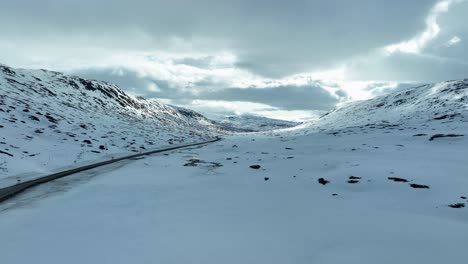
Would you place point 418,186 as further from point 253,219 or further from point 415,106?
point 415,106

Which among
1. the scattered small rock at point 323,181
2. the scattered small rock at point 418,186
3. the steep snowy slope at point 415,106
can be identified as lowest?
the scattered small rock at point 323,181

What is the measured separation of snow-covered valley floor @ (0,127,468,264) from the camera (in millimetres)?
8664

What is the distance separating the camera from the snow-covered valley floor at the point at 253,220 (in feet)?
28.4

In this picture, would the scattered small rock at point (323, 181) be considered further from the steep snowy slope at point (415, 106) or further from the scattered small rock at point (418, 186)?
the steep snowy slope at point (415, 106)

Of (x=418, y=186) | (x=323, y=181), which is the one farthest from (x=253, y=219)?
(x=418, y=186)

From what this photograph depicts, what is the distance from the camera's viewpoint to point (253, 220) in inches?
459

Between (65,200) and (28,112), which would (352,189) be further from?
(28,112)

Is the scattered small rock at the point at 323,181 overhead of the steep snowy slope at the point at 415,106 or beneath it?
beneath

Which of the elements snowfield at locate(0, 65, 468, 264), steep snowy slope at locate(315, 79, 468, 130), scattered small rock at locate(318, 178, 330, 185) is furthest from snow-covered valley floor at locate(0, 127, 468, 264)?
steep snowy slope at locate(315, 79, 468, 130)

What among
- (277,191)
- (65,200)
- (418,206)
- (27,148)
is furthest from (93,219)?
(27,148)

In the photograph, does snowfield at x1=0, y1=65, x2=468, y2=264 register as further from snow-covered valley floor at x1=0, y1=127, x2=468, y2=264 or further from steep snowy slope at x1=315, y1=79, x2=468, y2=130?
steep snowy slope at x1=315, y1=79, x2=468, y2=130

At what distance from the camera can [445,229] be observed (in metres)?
9.71

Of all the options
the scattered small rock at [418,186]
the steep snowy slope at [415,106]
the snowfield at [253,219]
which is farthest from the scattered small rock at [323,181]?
the steep snowy slope at [415,106]

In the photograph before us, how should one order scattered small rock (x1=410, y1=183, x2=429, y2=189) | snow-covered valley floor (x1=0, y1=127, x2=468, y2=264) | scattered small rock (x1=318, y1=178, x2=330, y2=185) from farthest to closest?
scattered small rock (x1=318, y1=178, x2=330, y2=185) → scattered small rock (x1=410, y1=183, x2=429, y2=189) → snow-covered valley floor (x1=0, y1=127, x2=468, y2=264)
